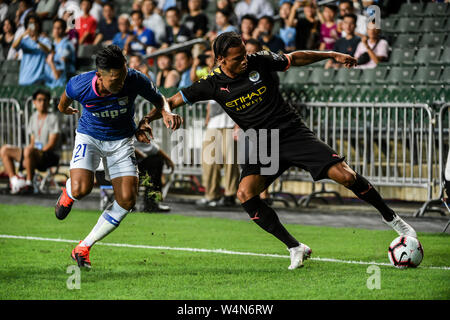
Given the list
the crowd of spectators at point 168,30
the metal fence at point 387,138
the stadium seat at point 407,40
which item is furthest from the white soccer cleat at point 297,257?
the stadium seat at point 407,40

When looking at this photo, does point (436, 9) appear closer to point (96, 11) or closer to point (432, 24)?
point (432, 24)

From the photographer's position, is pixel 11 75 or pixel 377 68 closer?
pixel 377 68

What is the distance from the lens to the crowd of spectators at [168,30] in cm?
1634

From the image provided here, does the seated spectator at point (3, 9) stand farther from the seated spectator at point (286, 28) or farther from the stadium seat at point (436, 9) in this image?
the stadium seat at point (436, 9)

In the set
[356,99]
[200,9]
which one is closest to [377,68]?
[356,99]

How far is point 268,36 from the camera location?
16.5m

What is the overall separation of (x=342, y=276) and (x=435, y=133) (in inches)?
245

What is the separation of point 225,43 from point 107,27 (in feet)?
43.0

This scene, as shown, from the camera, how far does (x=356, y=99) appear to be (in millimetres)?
14039

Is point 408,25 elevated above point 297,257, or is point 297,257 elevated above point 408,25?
point 408,25

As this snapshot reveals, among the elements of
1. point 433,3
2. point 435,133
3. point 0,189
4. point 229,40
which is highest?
point 433,3

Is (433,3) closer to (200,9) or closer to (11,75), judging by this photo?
(200,9)

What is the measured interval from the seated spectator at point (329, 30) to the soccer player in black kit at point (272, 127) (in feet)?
27.5

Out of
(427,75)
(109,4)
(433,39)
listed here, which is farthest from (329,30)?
(109,4)
